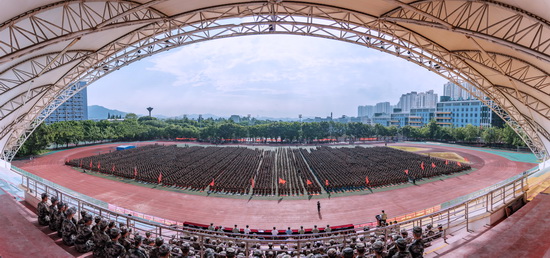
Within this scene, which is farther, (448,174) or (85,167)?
(85,167)

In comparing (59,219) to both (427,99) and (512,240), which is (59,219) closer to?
(512,240)

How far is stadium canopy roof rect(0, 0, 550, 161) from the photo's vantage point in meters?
8.70

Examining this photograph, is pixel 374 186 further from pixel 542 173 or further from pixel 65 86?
pixel 65 86

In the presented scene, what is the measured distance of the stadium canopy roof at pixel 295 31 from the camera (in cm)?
870

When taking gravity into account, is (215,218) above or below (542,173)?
below

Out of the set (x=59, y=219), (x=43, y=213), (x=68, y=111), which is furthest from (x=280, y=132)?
(x=68, y=111)

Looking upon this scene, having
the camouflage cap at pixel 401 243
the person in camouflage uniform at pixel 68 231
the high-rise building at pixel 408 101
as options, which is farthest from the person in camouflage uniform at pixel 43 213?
the high-rise building at pixel 408 101

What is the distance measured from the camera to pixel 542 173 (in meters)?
12.7

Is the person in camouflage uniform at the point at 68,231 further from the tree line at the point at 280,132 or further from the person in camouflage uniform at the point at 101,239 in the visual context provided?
the tree line at the point at 280,132

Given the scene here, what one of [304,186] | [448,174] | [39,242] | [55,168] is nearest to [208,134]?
[55,168]

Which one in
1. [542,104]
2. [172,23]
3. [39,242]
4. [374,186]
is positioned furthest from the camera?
[374,186]

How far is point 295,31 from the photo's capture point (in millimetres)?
13406

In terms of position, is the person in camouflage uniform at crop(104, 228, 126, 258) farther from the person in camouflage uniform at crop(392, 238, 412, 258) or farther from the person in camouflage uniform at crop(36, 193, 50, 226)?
the person in camouflage uniform at crop(392, 238, 412, 258)

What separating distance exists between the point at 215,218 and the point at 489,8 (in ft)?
62.1
